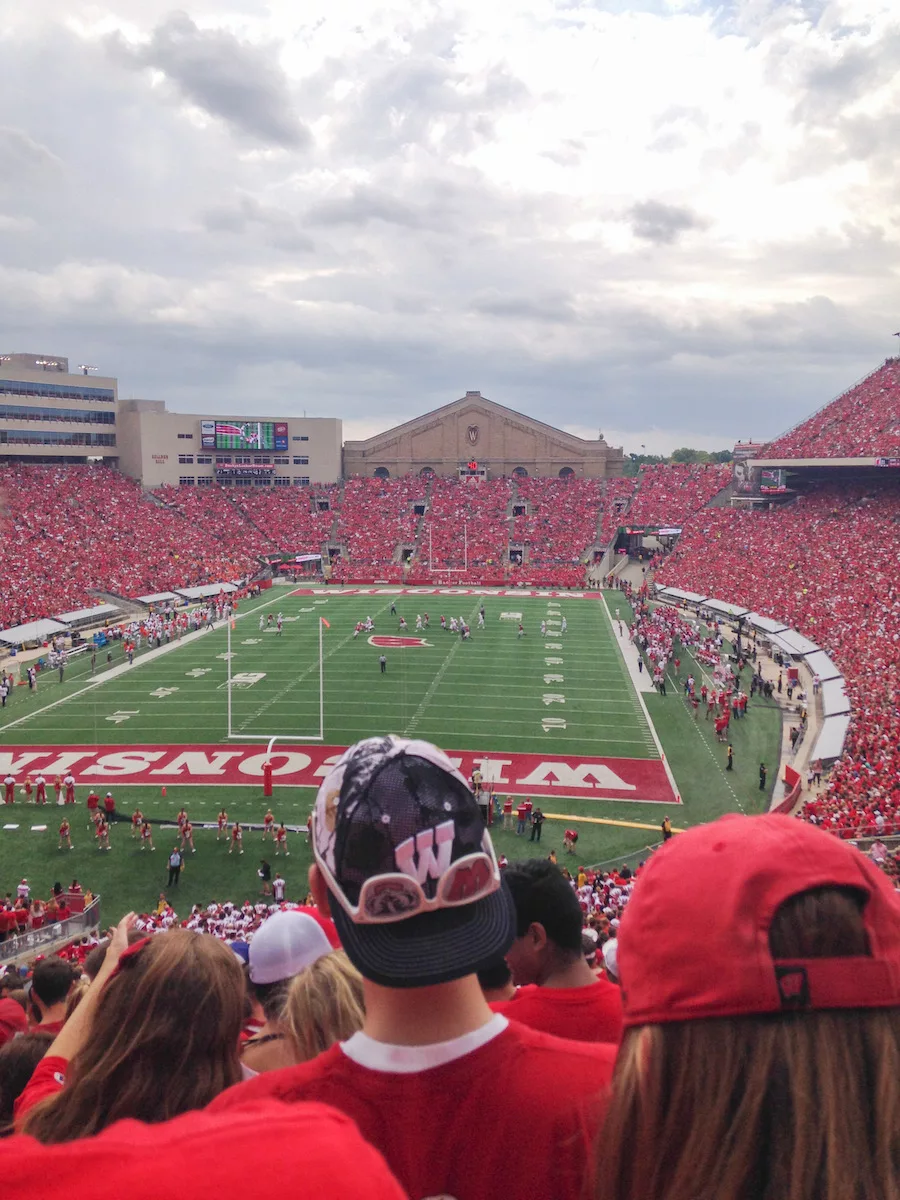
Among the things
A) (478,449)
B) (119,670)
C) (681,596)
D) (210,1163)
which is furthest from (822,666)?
(478,449)

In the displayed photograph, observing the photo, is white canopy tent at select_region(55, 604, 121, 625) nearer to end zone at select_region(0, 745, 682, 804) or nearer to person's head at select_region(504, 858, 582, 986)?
end zone at select_region(0, 745, 682, 804)

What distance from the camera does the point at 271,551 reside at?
62188 mm

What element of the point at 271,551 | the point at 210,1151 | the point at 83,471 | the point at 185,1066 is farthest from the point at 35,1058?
the point at 83,471

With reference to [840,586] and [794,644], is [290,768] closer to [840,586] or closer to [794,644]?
[794,644]

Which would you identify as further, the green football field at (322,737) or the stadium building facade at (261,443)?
the stadium building facade at (261,443)

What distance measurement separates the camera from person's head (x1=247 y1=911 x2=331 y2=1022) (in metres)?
3.66

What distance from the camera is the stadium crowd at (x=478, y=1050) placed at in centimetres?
110

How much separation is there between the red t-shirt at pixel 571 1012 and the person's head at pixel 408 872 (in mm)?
1128

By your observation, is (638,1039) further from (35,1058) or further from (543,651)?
(543,651)

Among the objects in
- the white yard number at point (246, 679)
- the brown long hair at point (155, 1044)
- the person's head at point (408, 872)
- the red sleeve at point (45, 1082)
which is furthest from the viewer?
the white yard number at point (246, 679)

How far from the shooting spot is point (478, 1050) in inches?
70.7

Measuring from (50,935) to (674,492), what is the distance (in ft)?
200

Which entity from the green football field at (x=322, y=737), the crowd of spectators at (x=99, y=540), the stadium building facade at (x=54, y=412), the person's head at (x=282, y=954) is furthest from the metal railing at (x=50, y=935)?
the stadium building facade at (x=54, y=412)

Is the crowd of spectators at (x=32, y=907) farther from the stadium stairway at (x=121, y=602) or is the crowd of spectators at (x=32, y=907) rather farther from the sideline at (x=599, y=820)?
the stadium stairway at (x=121, y=602)
